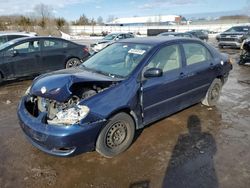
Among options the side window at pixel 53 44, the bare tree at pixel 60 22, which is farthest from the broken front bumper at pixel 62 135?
the bare tree at pixel 60 22

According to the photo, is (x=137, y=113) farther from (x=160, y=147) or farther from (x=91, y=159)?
(x=91, y=159)

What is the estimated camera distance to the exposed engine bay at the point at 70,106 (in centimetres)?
323

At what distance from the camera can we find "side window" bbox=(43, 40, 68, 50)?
8.67 m

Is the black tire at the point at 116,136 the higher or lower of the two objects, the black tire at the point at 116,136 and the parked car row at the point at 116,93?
the lower

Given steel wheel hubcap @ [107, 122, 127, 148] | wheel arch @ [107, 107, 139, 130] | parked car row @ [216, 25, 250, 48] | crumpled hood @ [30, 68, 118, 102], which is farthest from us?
parked car row @ [216, 25, 250, 48]

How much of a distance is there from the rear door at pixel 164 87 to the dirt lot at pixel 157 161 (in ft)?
1.45

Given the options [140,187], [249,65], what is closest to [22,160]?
[140,187]

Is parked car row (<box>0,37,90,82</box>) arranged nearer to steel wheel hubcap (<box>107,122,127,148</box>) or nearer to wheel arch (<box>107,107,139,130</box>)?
wheel arch (<box>107,107,139,130</box>)

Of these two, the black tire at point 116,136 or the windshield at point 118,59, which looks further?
the windshield at point 118,59

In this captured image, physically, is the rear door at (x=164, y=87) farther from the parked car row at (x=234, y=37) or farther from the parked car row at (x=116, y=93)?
the parked car row at (x=234, y=37)

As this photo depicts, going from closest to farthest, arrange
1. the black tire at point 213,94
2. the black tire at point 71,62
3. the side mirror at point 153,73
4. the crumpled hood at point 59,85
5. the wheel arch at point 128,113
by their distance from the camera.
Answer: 1. the crumpled hood at point 59,85
2. the wheel arch at point 128,113
3. the side mirror at point 153,73
4. the black tire at point 213,94
5. the black tire at point 71,62

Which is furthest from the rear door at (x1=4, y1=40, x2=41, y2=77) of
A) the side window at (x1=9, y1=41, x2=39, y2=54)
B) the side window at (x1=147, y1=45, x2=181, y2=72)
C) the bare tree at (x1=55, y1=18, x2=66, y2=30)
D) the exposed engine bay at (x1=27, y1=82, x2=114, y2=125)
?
the bare tree at (x1=55, y1=18, x2=66, y2=30)

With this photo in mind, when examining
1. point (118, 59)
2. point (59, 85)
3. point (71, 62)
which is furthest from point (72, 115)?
point (71, 62)

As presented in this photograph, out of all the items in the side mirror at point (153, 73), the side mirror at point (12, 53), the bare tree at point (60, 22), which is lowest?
the side mirror at point (153, 73)
